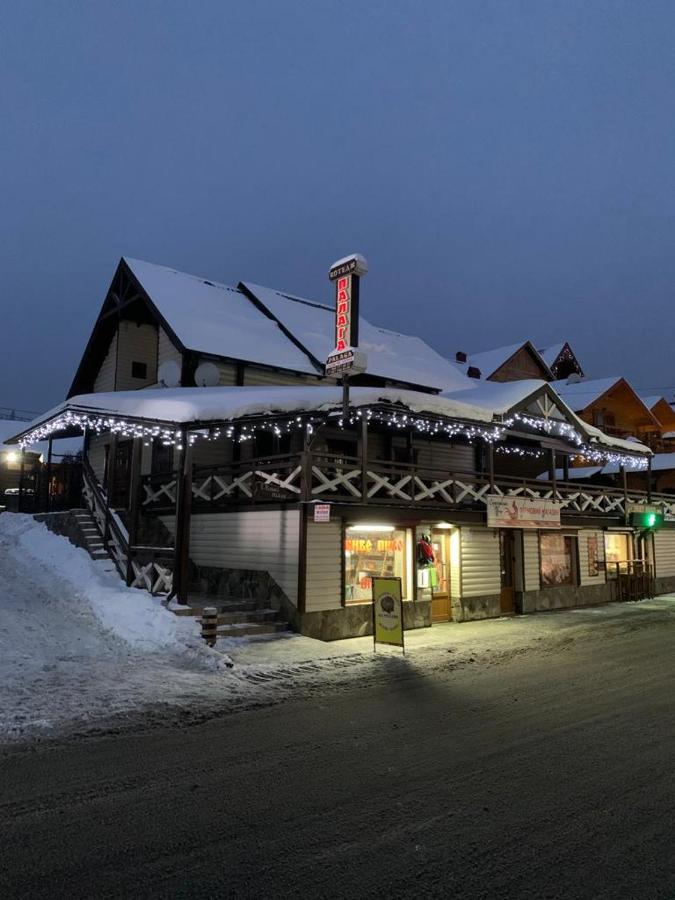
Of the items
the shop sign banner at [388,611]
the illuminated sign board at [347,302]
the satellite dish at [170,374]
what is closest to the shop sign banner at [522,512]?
the illuminated sign board at [347,302]

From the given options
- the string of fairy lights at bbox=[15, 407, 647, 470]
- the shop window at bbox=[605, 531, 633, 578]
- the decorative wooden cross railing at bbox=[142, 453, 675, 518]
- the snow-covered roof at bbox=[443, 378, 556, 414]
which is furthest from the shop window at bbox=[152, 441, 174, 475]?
the shop window at bbox=[605, 531, 633, 578]

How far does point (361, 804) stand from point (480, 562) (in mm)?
13782

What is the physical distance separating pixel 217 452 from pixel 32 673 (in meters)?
11.2

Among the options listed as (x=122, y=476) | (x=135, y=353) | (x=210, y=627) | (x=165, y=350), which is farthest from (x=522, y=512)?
(x=135, y=353)

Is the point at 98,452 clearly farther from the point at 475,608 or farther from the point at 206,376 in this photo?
the point at 475,608

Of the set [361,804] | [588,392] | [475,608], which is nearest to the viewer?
[361,804]

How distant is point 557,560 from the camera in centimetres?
2150

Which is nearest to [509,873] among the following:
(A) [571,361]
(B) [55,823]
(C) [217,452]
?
(B) [55,823]

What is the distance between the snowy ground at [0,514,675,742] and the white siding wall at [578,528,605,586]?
448 cm

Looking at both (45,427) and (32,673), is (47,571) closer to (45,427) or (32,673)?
(45,427)

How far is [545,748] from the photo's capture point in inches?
261

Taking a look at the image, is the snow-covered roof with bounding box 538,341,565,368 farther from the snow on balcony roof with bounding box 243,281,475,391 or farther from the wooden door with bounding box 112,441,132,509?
the wooden door with bounding box 112,441,132,509

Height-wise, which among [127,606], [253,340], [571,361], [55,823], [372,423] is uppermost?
[571,361]

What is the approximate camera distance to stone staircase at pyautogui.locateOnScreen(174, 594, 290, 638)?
43.3 ft
